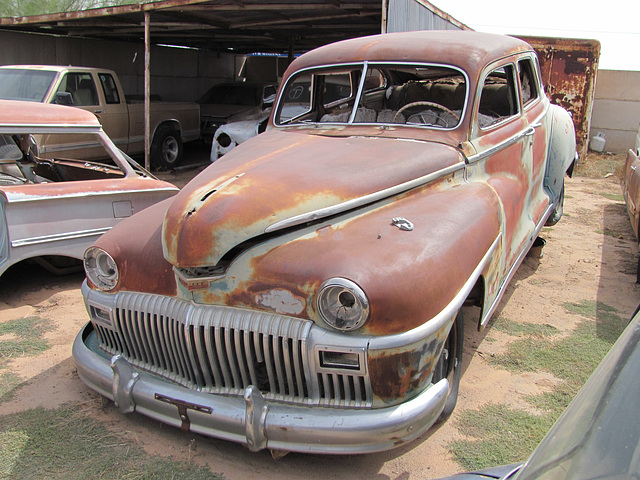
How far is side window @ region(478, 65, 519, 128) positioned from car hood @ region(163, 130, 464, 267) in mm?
893

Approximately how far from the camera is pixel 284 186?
9.31 ft

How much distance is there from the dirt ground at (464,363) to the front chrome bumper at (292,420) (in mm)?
242

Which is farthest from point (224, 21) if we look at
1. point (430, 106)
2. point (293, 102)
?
point (430, 106)

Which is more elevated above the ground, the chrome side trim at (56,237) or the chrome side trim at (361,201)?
the chrome side trim at (361,201)

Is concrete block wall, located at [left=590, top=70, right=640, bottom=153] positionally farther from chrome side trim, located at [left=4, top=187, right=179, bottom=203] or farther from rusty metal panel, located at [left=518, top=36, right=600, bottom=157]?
chrome side trim, located at [left=4, top=187, right=179, bottom=203]

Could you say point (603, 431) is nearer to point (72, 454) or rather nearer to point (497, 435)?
point (497, 435)

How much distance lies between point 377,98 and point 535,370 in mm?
2205

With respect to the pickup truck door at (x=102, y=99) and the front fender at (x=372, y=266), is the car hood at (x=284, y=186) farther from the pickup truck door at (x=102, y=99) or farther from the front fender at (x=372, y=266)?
the pickup truck door at (x=102, y=99)

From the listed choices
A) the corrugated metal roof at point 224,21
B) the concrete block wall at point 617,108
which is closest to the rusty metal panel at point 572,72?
the concrete block wall at point 617,108

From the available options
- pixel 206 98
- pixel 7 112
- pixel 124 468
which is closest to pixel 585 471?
pixel 124 468

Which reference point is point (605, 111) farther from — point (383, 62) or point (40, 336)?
point (40, 336)

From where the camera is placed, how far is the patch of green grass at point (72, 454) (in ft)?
8.44

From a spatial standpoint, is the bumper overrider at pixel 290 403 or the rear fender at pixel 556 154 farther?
the rear fender at pixel 556 154

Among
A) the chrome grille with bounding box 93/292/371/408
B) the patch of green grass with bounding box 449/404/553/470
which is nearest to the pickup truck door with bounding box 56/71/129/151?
the chrome grille with bounding box 93/292/371/408
